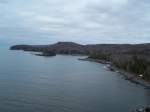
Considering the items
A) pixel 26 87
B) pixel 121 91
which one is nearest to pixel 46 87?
pixel 26 87

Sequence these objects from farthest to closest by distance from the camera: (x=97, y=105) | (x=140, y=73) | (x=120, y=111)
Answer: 1. (x=140, y=73)
2. (x=97, y=105)
3. (x=120, y=111)

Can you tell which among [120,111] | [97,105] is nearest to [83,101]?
[97,105]

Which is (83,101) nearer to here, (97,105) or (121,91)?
(97,105)

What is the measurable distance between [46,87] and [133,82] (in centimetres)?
2202

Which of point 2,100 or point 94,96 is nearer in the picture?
point 2,100

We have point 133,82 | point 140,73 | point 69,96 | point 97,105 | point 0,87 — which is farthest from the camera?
point 140,73

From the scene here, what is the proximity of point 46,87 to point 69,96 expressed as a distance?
10.7 m

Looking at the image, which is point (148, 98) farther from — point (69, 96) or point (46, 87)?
point (46, 87)

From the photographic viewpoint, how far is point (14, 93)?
5428 centimetres

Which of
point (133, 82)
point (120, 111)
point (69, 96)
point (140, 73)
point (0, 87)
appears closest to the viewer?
point (120, 111)

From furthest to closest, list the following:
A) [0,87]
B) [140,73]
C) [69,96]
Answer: [140,73]
[0,87]
[69,96]

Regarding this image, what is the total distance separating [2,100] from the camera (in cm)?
4794

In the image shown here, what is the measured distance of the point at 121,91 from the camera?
202 ft

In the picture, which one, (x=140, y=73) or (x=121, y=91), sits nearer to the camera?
(x=121, y=91)
